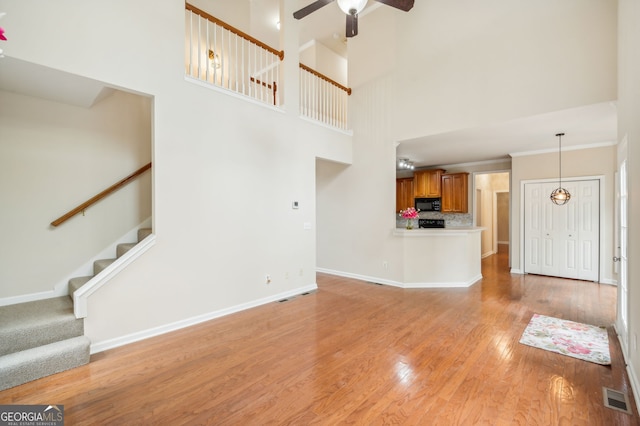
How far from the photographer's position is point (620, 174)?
313cm

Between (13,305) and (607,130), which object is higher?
(607,130)

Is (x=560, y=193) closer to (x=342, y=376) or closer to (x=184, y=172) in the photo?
(x=342, y=376)

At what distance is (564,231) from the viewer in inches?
236

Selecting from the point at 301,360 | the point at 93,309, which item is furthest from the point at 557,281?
the point at 93,309

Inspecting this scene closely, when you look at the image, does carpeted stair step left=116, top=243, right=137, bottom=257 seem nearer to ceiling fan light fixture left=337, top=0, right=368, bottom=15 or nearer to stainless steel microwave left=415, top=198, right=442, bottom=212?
ceiling fan light fixture left=337, top=0, right=368, bottom=15

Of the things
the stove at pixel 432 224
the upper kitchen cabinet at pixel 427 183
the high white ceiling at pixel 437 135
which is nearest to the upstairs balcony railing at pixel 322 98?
the high white ceiling at pixel 437 135

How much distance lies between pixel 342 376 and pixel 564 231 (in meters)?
6.13

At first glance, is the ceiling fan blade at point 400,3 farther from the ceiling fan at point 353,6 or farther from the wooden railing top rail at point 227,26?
the wooden railing top rail at point 227,26

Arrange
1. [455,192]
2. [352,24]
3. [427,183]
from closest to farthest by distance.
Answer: [352,24] → [455,192] → [427,183]

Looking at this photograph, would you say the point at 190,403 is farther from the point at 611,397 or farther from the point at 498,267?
the point at 498,267

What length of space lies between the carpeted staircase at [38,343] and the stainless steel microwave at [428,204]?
769 centimetres

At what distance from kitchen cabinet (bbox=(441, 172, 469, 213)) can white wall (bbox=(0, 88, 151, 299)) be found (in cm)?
698

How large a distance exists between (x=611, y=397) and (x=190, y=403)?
317 centimetres

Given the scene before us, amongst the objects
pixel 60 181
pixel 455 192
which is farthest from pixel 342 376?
pixel 455 192
